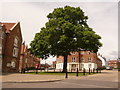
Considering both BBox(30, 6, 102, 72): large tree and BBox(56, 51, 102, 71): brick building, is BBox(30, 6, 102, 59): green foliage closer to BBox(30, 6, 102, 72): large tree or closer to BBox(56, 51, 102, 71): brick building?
BBox(30, 6, 102, 72): large tree

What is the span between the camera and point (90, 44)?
30.4 m

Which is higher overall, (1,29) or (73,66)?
(1,29)

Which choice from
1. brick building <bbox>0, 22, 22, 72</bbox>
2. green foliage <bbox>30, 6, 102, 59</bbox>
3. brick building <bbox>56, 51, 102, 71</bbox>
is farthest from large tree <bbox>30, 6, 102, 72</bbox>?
brick building <bbox>56, 51, 102, 71</bbox>

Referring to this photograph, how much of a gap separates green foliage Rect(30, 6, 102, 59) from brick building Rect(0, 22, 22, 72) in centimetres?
415

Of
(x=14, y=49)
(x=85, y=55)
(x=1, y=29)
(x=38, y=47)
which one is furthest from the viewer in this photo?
(x=85, y=55)

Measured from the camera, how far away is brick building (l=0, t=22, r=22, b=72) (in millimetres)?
29656

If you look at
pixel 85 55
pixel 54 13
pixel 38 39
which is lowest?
pixel 85 55

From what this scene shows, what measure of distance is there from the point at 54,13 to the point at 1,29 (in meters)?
11.4

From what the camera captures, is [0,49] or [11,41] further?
[11,41]

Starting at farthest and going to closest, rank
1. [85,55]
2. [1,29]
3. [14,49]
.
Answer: [85,55], [14,49], [1,29]

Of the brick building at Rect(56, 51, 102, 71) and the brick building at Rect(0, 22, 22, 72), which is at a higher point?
the brick building at Rect(0, 22, 22, 72)

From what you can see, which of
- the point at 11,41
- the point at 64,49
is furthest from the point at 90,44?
the point at 11,41

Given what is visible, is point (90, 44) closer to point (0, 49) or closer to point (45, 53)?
point (45, 53)

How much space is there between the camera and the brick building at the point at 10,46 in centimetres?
2966
